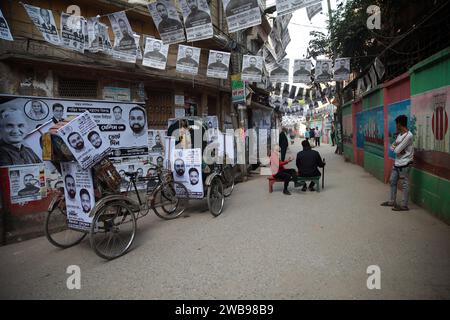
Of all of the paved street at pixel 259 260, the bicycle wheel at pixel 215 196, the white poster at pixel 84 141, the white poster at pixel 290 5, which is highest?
the white poster at pixel 290 5

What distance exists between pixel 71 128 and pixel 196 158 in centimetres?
262

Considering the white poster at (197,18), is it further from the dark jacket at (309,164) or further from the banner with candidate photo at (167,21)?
the dark jacket at (309,164)

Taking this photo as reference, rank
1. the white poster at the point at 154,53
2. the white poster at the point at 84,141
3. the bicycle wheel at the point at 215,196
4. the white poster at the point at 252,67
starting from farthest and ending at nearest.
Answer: the white poster at the point at 252,67
the white poster at the point at 154,53
the bicycle wheel at the point at 215,196
the white poster at the point at 84,141

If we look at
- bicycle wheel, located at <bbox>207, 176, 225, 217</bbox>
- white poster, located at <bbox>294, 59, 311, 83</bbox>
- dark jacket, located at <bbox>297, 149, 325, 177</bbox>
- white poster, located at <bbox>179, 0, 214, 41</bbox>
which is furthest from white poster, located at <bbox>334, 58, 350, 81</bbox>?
bicycle wheel, located at <bbox>207, 176, 225, 217</bbox>

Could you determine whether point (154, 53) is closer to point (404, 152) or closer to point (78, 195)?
point (78, 195)

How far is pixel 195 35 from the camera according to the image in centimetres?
730

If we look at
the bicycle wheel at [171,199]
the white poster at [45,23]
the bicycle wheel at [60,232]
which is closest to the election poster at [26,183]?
the bicycle wheel at [60,232]

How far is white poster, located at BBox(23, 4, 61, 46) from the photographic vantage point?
5.81m

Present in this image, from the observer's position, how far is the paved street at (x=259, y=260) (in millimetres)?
3338

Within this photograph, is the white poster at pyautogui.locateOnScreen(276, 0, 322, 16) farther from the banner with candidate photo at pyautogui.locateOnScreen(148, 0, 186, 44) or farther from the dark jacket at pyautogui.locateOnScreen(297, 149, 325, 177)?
the dark jacket at pyautogui.locateOnScreen(297, 149, 325, 177)

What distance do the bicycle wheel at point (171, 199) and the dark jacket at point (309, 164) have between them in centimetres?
356

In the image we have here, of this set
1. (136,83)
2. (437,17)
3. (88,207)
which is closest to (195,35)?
(136,83)

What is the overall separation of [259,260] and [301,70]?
9502mm

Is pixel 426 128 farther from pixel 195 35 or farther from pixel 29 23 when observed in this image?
pixel 29 23
